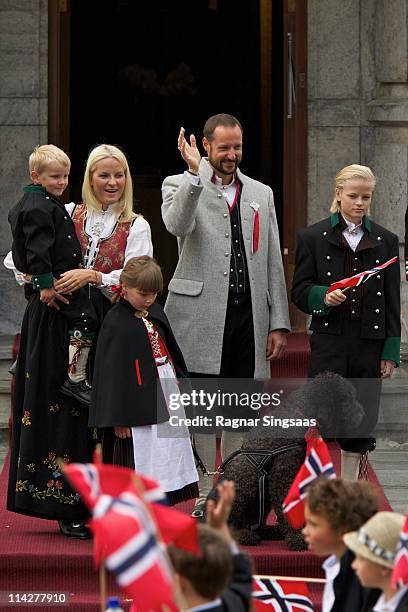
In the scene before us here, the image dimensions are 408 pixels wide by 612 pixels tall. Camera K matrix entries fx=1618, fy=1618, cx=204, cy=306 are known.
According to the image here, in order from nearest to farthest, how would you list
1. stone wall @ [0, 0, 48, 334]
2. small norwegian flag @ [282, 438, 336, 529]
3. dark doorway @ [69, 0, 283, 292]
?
small norwegian flag @ [282, 438, 336, 529] < stone wall @ [0, 0, 48, 334] < dark doorway @ [69, 0, 283, 292]

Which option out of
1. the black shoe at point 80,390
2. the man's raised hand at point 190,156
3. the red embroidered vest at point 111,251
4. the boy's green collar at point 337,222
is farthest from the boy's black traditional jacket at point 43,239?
the boy's green collar at point 337,222

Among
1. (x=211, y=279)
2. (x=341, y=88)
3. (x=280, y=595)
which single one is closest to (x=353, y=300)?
(x=211, y=279)

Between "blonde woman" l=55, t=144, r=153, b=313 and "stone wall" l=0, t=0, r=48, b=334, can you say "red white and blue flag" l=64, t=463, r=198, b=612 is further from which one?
"stone wall" l=0, t=0, r=48, b=334

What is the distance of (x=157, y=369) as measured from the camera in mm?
6898

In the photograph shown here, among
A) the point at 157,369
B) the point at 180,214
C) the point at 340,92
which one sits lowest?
the point at 157,369

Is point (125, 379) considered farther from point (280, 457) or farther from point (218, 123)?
point (218, 123)

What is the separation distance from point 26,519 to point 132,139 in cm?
654

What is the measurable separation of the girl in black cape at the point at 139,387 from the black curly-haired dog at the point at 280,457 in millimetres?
247

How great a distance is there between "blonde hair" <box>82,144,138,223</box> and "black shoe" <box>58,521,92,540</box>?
1.37 m

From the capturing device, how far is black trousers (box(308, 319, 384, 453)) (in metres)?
7.24

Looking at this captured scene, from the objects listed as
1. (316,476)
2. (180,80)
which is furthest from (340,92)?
(316,476)

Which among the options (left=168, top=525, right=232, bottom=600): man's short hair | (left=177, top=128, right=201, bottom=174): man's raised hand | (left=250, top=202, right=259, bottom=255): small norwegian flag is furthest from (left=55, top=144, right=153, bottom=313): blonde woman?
(left=168, top=525, right=232, bottom=600): man's short hair

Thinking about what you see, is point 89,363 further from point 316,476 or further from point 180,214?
point 316,476

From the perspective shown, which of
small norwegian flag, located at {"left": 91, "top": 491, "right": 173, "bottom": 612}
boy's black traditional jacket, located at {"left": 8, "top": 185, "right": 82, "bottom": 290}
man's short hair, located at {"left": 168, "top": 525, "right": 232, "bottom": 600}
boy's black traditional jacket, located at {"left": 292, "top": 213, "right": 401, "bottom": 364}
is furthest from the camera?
boy's black traditional jacket, located at {"left": 292, "top": 213, "right": 401, "bottom": 364}
